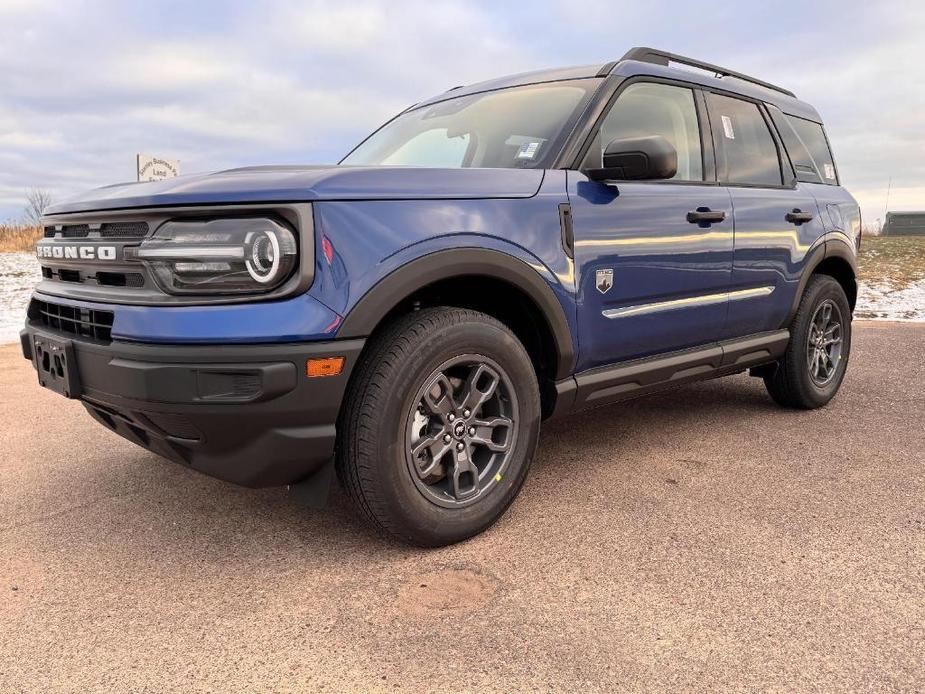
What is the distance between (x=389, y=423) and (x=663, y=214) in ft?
5.35

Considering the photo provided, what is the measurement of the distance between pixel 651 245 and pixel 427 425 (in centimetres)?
130

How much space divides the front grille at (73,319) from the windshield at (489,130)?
55.4 inches

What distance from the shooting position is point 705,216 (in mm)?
3441

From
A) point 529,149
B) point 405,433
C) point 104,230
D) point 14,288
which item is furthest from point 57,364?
point 14,288

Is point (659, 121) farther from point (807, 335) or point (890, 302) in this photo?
point (890, 302)

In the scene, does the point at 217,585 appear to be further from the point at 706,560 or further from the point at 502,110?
the point at 502,110

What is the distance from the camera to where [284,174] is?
7.66ft

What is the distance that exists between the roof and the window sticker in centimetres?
50

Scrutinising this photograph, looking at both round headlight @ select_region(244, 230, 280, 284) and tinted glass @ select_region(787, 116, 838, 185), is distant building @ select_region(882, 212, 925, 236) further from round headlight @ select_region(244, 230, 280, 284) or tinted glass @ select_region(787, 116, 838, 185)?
round headlight @ select_region(244, 230, 280, 284)

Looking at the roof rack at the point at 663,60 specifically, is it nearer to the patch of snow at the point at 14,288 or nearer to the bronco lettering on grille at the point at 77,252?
the bronco lettering on grille at the point at 77,252

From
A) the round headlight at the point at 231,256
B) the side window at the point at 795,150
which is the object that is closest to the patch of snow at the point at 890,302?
the side window at the point at 795,150

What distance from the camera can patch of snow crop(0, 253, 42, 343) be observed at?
8336 millimetres

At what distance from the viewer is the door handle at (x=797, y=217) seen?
408 cm

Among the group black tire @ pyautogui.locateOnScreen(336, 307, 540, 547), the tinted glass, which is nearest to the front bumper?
black tire @ pyautogui.locateOnScreen(336, 307, 540, 547)
